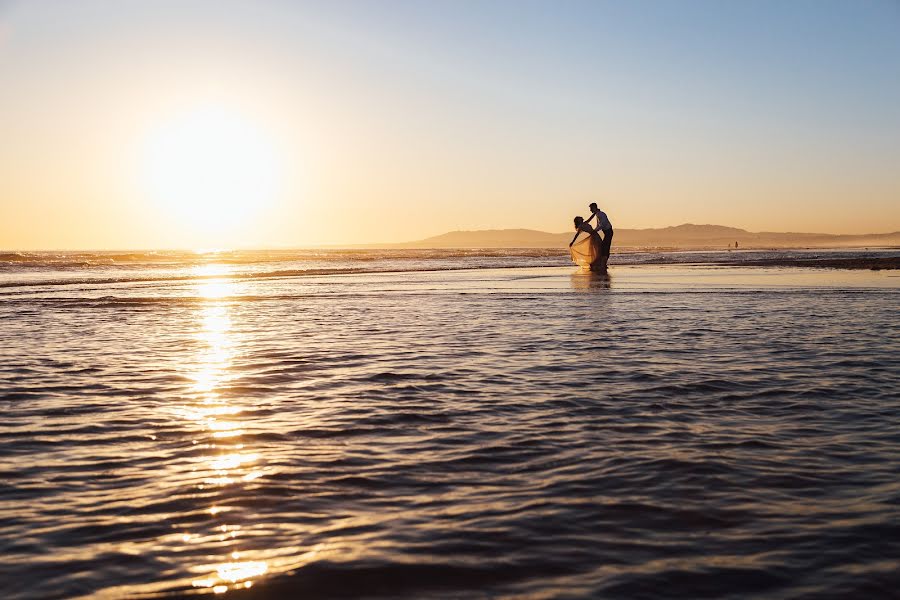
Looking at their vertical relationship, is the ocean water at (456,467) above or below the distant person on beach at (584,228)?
below

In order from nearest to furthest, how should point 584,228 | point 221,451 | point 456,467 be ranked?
point 456,467 → point 221,451 → point 584,228

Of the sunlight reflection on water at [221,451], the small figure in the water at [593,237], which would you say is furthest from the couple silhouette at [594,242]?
the sunlight reflection on water at [221,451]

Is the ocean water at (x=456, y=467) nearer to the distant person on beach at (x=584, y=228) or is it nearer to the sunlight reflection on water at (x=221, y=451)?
the sunlight reflection on water at (x=221, y=451)

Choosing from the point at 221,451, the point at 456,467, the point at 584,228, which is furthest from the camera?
the point at 584,228

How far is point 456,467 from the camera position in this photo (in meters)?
5.52

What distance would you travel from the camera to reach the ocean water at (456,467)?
380 centimetres

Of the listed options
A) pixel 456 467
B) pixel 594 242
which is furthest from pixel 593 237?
pixel 456 467

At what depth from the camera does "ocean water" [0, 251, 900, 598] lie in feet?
12.5

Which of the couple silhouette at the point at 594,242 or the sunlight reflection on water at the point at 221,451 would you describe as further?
the couple silhouette at the point at 594,242

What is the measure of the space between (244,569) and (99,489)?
1.86m

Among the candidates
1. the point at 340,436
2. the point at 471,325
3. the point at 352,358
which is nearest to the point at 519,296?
the point at 471,325

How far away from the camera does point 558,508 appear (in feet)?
15.2

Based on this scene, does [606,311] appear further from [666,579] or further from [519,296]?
[666,579]

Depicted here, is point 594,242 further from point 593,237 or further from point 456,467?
point 456,467
